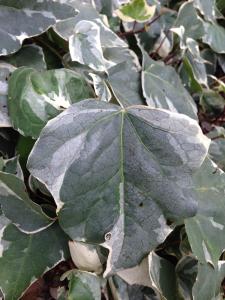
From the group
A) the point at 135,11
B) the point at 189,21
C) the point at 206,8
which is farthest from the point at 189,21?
the point at 135,11

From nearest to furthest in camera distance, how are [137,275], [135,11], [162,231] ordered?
[162,231]
[137,275]
[135,11]

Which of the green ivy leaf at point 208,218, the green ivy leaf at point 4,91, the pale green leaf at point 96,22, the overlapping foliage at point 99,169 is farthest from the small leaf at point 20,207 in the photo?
the pale green leaf at point 96,22

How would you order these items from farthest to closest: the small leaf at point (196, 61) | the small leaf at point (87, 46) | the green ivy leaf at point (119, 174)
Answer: the small leaf at point (196, 61)
the small leaf at point (87, 46)
the green ivy leaf at point (119, 174)

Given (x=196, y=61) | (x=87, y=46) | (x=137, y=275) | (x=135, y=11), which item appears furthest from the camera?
(x=196, y=61)

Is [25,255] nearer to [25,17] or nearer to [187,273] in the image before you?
[187,273]

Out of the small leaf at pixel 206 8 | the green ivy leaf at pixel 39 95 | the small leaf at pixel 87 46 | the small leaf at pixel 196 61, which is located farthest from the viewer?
the small leaf at pixel 206 8

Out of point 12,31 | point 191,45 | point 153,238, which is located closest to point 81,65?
point 12,31

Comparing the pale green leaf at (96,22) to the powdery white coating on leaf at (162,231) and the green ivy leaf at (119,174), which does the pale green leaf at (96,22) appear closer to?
the green ivy leaf at (119,174)
